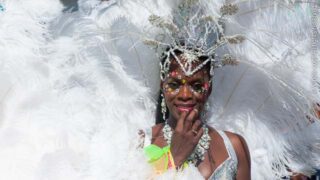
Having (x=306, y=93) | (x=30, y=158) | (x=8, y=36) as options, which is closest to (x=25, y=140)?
(x=30, y=158)

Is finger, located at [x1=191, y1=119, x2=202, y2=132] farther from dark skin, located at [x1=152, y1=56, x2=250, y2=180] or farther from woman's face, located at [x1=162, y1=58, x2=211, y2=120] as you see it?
woman's face, located at [x1=162, y1=58, x2=211, y2=120]

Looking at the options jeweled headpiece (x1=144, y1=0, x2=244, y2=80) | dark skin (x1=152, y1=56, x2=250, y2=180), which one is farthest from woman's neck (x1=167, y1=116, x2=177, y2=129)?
jeweled headpiece (x1=144, y1=0, x2=244, y2=80)

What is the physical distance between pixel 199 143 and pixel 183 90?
0.30m

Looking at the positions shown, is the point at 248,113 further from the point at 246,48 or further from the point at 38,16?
the point at 38,16

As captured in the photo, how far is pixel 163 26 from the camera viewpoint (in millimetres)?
2855

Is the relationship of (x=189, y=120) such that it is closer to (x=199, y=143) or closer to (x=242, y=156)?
(x=199, y=143)

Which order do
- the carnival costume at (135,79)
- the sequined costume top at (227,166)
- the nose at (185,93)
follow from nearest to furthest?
the carnival costume at (135,79) < the nose at (185,93) < the sequined costume top at (227,166)

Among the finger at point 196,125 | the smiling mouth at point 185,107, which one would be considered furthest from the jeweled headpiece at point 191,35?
the finger at point 196,125

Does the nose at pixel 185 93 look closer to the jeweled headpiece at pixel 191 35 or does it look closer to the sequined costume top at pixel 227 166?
the jeweled headpiece at pixel 191 35

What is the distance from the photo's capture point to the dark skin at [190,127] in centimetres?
268

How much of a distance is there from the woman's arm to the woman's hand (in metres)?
0.34

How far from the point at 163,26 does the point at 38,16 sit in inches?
22.8

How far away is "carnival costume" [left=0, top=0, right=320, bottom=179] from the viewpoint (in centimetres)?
266

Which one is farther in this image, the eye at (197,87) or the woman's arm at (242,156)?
the woman's arm at (242,156)
